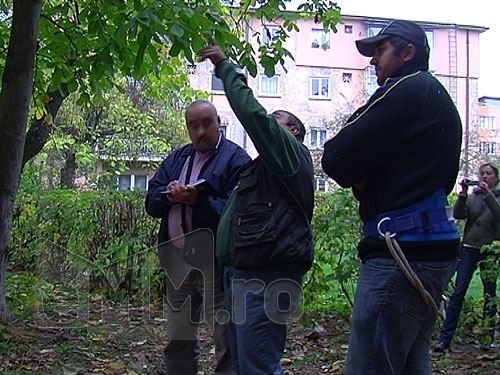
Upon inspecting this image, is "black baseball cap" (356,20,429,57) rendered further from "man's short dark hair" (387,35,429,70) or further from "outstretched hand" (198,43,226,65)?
"outstretched hand" (198,43,226,65)

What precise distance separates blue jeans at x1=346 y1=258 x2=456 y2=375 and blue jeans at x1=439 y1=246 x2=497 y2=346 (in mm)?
4072

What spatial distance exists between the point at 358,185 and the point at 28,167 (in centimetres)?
862

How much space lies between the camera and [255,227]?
307cm

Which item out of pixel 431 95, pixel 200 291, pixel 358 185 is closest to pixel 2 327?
pixel 200 291

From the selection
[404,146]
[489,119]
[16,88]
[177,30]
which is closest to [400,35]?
[404,146]

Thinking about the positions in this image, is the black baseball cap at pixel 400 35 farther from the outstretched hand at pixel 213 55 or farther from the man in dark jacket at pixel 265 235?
the outstretched hand at pixel 213 55

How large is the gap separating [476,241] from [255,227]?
412 cm

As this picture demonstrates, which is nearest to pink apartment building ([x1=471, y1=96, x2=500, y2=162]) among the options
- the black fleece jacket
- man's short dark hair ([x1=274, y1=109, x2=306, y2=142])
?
man's short dark hair ([x1=274, y1=109, x2=306, y2=142])

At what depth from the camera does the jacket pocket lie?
3029 mm

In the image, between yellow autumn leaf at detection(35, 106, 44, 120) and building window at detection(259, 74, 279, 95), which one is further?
building window at detection(259, 74, 279, 95)

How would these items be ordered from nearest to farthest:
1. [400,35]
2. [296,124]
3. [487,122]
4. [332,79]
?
[400,35]
[296,124]
[332,79]
[487,122]

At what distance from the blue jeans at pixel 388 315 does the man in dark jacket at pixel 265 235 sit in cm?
62

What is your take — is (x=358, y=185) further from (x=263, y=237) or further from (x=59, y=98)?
(x=59, y=98)

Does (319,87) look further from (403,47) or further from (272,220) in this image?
(403,47)
